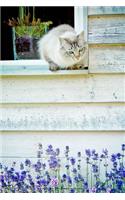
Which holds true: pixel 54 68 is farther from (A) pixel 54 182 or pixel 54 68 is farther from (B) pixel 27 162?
(A) pixel 54 182

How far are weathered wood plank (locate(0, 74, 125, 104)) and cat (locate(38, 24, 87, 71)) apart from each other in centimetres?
7

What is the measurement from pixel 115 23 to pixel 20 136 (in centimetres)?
87

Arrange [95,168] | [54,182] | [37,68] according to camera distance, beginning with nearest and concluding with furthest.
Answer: [54,182]
[95,168]
[37,68]

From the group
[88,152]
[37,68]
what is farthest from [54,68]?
[88,152]

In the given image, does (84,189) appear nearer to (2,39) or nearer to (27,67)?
(27,67)

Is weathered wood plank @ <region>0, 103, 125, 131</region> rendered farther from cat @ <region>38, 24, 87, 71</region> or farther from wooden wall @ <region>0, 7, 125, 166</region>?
cat @ <region>38, 24, 87, 71</region>

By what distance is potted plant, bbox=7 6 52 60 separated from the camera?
363 centimetres

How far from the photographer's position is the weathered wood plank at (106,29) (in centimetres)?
342

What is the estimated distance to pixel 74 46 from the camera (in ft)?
11.3

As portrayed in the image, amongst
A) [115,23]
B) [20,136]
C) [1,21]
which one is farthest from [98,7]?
[20,136]

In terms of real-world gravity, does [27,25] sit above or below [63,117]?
above

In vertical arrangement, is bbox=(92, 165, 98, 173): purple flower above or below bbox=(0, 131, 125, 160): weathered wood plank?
below

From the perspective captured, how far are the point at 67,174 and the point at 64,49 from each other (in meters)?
0.73

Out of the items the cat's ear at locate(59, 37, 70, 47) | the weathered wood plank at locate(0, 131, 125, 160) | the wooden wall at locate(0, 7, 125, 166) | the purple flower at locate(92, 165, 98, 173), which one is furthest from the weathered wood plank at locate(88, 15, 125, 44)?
the purple flower at locate(92, 165, 98, 173)
